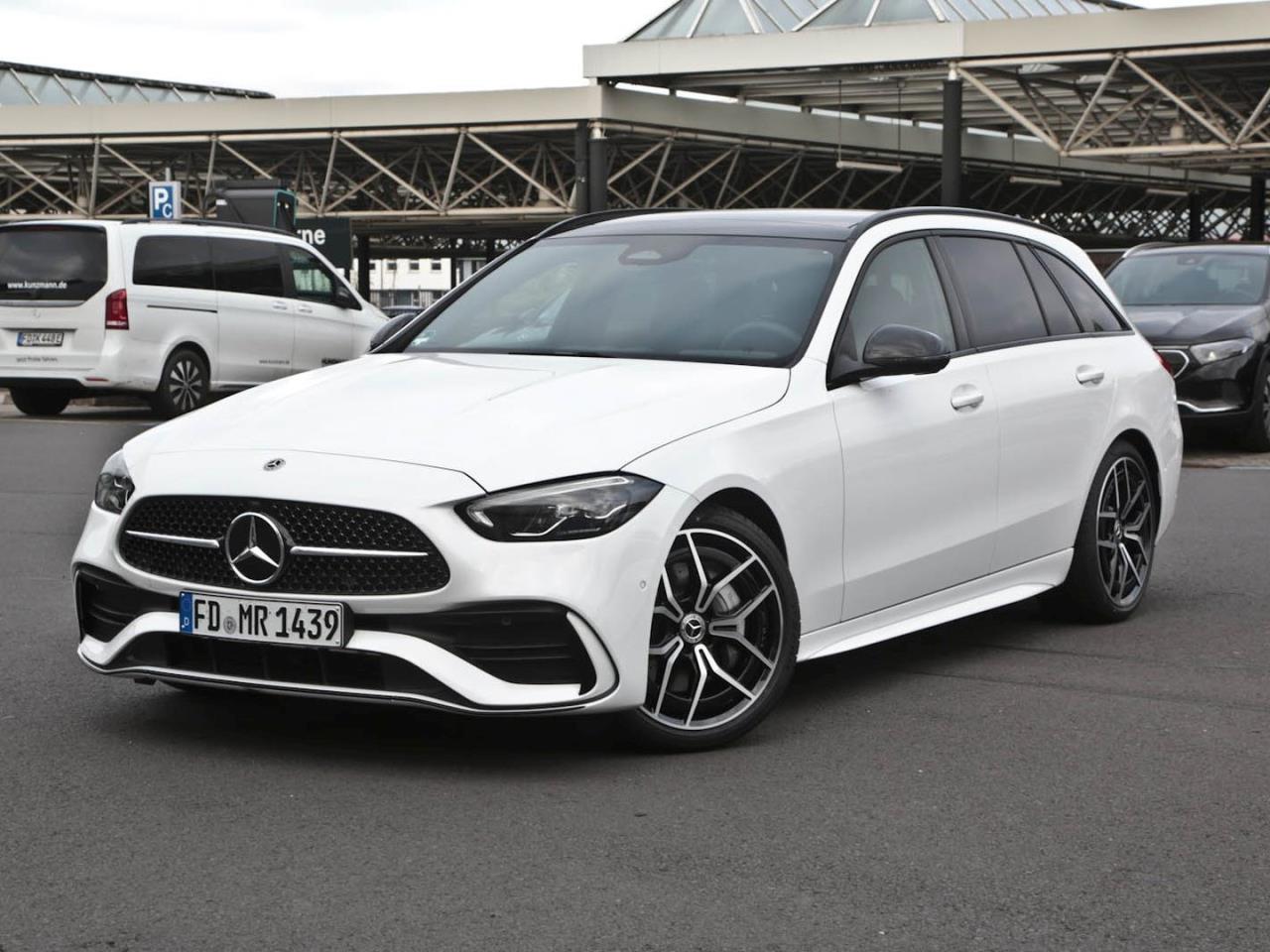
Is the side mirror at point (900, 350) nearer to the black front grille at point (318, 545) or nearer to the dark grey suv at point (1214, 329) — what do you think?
the black front grille at point (318, 545)

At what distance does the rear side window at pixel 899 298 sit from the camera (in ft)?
20.1

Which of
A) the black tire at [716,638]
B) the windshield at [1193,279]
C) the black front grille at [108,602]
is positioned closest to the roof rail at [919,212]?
the black tire at [716,638]

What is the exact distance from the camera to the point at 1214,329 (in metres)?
15.3

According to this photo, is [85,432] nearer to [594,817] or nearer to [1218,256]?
[1218,256]

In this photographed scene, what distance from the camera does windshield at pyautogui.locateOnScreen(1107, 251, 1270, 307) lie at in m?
16.2

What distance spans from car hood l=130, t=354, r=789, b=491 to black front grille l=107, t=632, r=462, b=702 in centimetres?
50

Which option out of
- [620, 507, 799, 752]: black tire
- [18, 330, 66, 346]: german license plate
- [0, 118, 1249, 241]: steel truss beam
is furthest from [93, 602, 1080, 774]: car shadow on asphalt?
[0, 118, 1249, 241]: steel truss beam

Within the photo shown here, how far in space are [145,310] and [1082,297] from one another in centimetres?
1335

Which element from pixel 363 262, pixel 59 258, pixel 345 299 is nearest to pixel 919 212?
pixel 59 258

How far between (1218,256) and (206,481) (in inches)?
517

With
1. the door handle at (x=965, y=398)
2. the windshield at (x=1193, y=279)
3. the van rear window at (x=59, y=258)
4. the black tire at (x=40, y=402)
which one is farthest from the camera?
the black tire at (x=40, y=402)

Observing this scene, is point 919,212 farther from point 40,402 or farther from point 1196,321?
point 40,402

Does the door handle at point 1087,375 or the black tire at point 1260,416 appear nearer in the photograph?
the door handle at point 1087,375

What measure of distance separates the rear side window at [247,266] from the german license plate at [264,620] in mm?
15675
